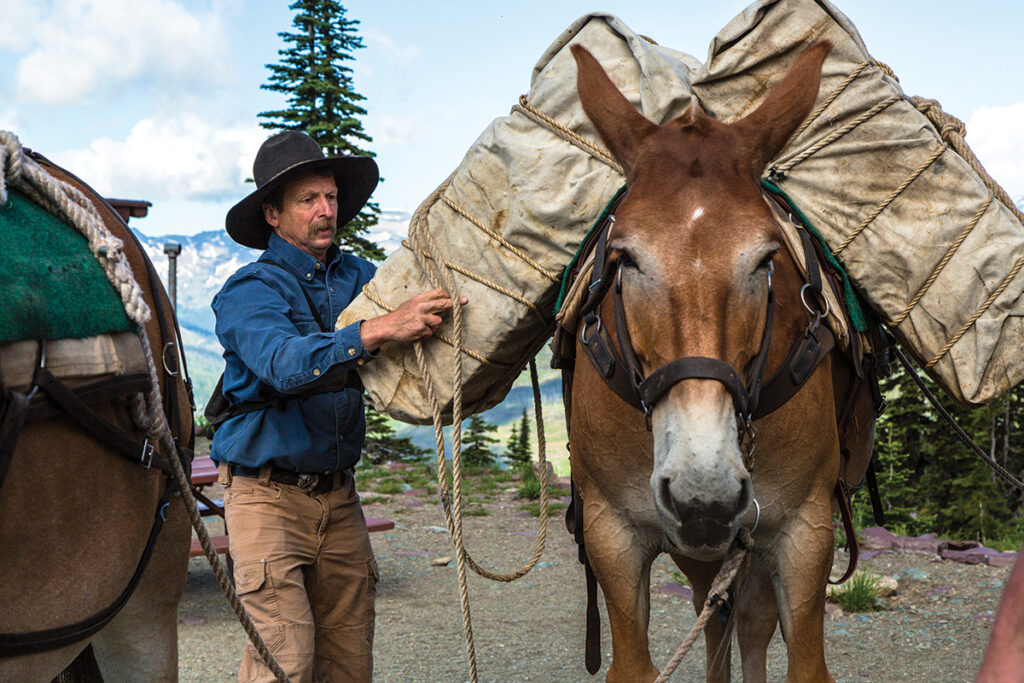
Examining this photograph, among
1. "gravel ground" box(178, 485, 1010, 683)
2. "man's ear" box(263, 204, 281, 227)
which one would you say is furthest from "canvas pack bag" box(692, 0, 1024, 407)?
"gravel ground" box(178, 485, 1010, 683)

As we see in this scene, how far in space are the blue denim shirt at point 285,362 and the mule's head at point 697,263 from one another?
118 cm

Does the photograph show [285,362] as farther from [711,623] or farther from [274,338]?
[711,623]

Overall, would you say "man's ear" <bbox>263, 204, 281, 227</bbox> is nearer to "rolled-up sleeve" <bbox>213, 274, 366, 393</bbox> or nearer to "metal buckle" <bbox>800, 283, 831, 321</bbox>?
"rolled-up sleeve" <bbox>213, 274, 366, 393</bbox>

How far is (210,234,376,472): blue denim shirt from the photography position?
3078 millimetres

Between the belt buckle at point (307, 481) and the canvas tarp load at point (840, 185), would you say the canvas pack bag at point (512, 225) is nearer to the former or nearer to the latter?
the canvas tarp load at point (840, 185)

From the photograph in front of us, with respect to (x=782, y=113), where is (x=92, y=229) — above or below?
below

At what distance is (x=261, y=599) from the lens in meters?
3.15

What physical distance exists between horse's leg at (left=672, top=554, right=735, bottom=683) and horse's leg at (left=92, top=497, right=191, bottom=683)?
66.2 inches

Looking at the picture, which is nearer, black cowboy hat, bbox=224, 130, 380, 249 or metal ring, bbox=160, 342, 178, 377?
metal ring, bbox=160, 342, 178, 377

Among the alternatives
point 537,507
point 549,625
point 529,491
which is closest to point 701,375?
point 549,625

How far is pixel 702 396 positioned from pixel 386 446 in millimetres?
12439

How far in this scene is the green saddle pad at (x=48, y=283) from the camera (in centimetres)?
184

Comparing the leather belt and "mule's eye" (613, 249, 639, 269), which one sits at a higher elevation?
"mule's eye" (613, 249, 639, 269)

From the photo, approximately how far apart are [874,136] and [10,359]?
2481 mm
